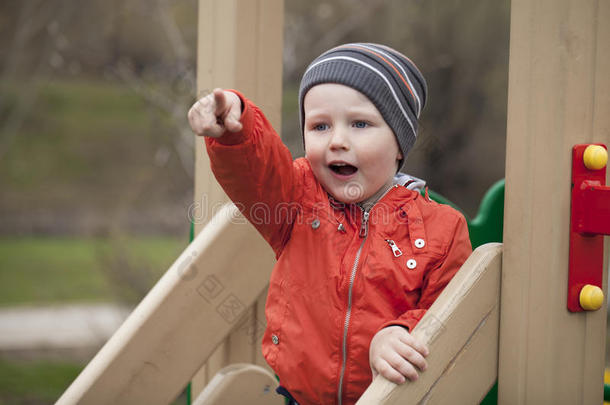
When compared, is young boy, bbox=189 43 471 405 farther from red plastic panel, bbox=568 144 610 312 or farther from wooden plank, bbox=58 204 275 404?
wooden plank, bbox=58 204 275 404

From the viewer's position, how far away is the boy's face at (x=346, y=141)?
1.42 metres

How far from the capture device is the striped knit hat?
4.67 feet

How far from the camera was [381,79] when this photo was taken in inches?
56.6

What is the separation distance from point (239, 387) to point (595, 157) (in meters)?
1.15

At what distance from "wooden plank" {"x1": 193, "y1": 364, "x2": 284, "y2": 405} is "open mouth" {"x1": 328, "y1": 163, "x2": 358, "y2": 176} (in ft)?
2.50

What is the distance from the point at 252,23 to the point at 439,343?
3.55 ft

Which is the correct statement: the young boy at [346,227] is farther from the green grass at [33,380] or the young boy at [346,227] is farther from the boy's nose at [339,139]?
the green grass at [33,380]

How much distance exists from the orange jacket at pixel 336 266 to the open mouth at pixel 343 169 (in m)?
0.07

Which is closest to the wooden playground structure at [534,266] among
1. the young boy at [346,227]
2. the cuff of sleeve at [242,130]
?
the young boy at [346,227]

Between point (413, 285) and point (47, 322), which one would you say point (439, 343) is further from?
point (47, 322)

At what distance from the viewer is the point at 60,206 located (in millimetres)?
9641

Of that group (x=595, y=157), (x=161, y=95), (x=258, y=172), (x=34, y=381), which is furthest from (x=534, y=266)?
(x=34, y=381)

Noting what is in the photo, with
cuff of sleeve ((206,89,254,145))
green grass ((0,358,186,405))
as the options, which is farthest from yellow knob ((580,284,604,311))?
green grass ((0,358,186,405))

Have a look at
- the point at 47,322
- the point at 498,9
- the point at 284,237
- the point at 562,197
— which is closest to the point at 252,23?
the point at 284,237
